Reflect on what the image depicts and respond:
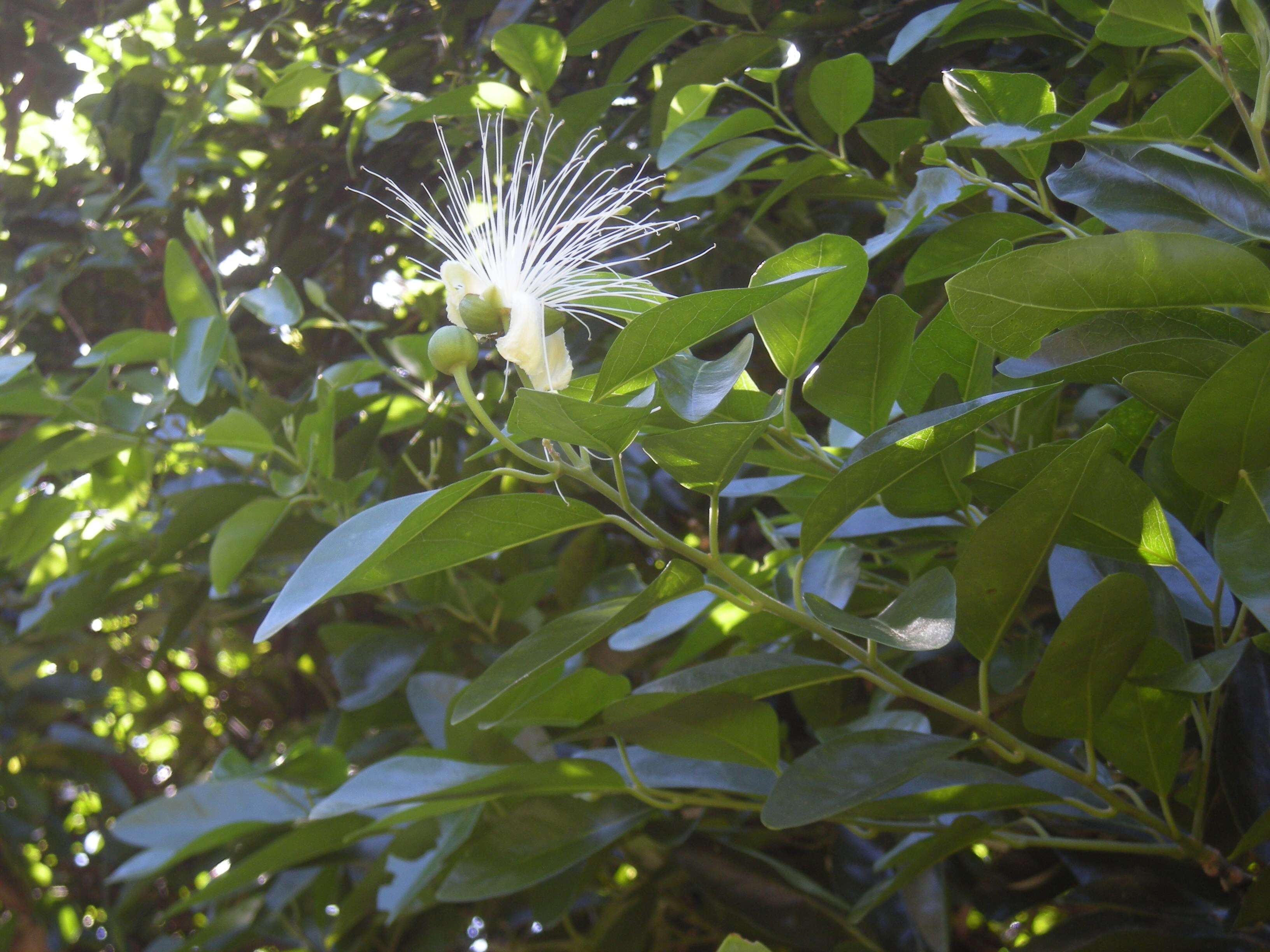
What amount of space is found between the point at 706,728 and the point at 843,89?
0.51m

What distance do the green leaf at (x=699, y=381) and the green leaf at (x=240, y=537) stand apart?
0.49m

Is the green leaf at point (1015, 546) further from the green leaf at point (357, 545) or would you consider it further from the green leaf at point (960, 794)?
the green leaf at point (357, 545)

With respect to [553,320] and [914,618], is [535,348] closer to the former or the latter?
[553,320]

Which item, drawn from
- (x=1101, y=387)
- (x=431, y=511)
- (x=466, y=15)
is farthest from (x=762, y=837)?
(x=466, y=15)

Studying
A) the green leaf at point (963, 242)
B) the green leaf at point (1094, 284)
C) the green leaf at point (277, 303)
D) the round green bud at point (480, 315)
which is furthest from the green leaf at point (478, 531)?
the green leaf at point (277, 303)

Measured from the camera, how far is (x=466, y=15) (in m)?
1.14

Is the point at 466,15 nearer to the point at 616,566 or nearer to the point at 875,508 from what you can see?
the point at 616,566

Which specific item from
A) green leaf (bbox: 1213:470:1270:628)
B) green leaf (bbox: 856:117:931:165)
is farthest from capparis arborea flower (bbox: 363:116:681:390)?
green leaf (bbox: 1213:470:1270:628)

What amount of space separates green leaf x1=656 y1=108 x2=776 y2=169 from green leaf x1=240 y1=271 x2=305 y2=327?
40 cm

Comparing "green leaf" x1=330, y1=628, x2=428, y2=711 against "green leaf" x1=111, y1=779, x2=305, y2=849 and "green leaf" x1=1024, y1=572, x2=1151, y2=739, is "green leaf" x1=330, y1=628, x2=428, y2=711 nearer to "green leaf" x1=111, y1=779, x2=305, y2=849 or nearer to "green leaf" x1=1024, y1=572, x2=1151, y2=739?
"green leaf" x1=111, y1=779, x2=305, y2=849

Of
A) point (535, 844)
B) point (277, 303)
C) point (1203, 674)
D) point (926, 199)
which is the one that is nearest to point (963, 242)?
point (926, 199)

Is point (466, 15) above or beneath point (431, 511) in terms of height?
above

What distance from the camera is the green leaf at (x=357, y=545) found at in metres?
0.40

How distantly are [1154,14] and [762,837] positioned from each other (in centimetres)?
72
